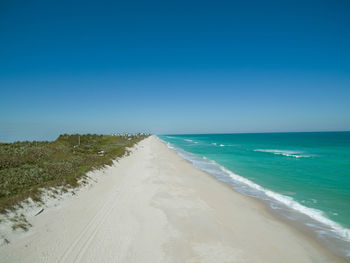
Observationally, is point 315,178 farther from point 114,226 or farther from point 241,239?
point 114,226

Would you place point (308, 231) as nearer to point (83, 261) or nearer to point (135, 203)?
point (135, 203)

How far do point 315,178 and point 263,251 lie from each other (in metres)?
15.8

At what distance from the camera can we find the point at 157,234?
6.39m

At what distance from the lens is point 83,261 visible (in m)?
4.93

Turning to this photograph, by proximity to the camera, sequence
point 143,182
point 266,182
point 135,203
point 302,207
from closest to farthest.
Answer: point 135,203, point 302,207, point 143,182, point 266,182

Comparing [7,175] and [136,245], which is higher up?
[7,175]

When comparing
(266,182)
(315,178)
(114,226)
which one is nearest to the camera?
(114,226)

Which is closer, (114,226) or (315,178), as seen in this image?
(114,226)

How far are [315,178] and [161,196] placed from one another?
53.2 ft

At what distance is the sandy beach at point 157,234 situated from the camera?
523 centimetres

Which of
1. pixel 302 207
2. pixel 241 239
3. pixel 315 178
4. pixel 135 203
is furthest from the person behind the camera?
pixel 315 178

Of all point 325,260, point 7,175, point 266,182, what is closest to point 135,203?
point 325,260

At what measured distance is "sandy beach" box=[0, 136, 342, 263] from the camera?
523cm

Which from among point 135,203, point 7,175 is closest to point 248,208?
point 135,203
